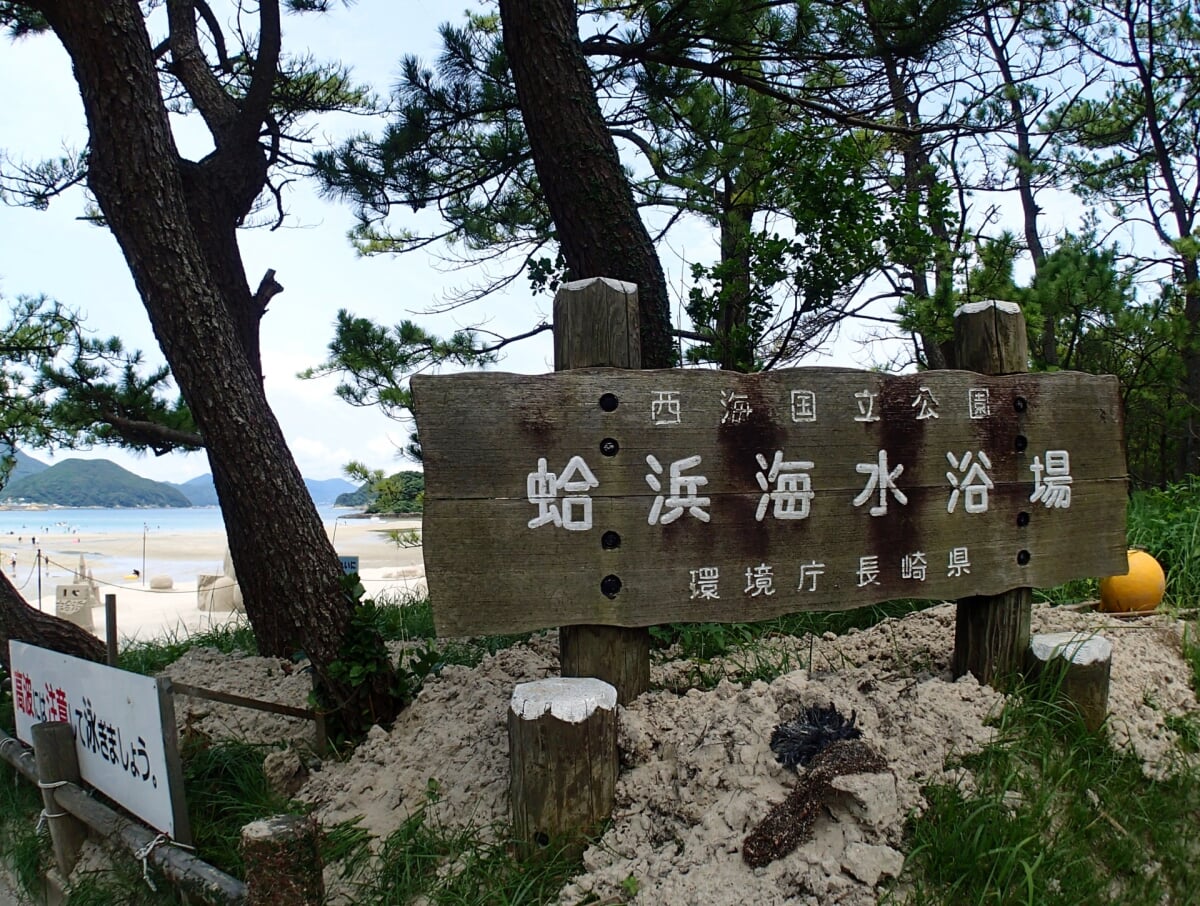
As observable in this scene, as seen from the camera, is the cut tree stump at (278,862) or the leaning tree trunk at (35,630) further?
the leaning tree trunk at (35,630)

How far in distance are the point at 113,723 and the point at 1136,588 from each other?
3.84 meters

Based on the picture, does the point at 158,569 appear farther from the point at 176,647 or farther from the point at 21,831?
the point at 21,831

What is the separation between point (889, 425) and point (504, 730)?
1.50 meters

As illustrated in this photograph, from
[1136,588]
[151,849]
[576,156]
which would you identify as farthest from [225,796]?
[1136,588]

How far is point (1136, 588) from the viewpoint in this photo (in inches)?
142

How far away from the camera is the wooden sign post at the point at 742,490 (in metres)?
2.27

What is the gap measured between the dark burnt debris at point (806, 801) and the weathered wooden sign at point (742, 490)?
0.45 meters

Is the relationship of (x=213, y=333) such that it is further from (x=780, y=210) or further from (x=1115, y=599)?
(x=1115, y=599)

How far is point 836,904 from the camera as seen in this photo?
1.90m

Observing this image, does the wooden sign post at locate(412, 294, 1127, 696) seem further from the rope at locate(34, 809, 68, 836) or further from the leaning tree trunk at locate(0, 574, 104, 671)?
the leaning tree trunk at locate(0, 574, 104, 671)

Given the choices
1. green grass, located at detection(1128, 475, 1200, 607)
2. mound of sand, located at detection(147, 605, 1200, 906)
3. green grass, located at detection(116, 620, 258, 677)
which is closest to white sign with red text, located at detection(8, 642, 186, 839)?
mound of sand, located at detection(147, 605, 1200, 906)

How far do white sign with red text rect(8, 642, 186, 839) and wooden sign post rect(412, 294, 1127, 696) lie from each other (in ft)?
2.83

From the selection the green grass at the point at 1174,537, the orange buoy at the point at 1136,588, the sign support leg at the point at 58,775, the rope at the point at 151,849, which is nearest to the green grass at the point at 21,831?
the sign support leg at the point at 58,775

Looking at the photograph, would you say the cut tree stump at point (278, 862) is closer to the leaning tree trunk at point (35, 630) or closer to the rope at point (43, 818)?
the rope at point (43, 818)
